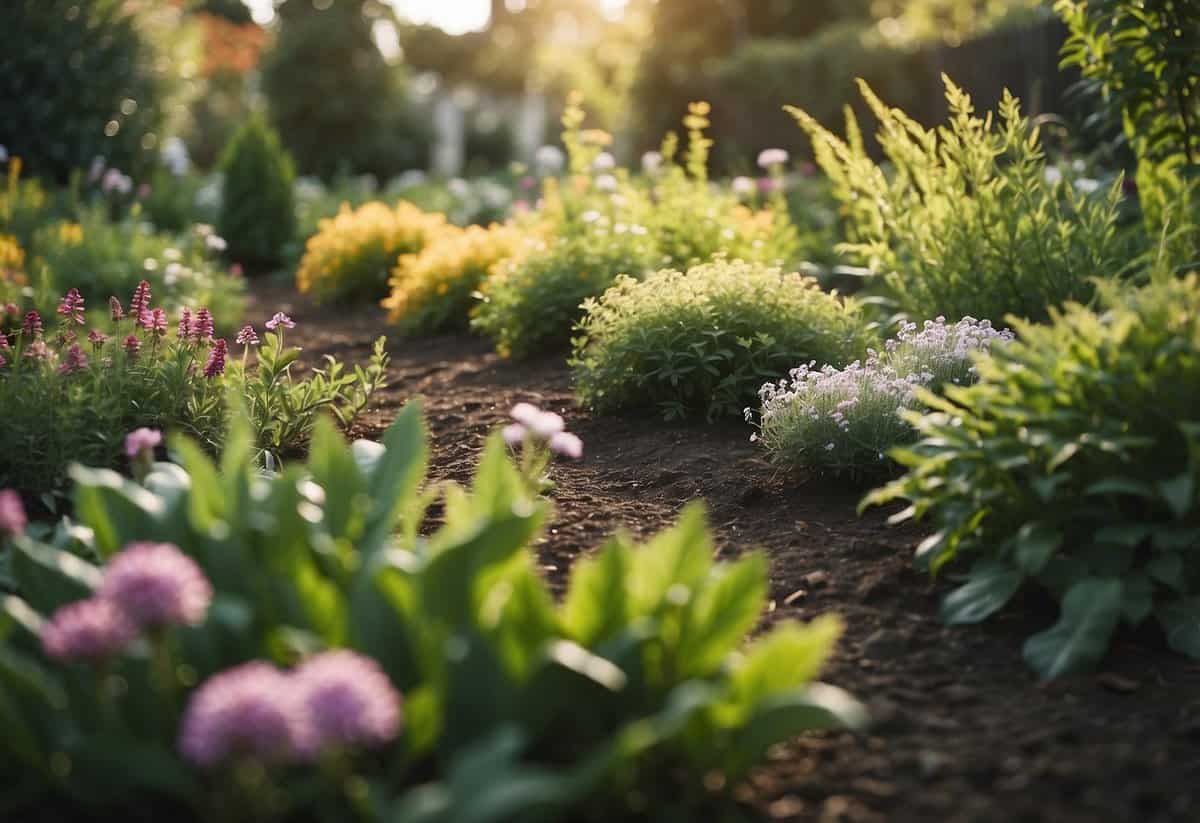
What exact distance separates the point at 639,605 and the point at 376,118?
15793 mm

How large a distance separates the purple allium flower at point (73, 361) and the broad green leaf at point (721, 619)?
91.6 inches

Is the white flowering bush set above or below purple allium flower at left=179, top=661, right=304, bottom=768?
above

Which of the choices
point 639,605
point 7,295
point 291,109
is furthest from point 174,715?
point 291,109

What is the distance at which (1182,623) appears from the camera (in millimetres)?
2615

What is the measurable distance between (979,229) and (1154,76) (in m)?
0.98

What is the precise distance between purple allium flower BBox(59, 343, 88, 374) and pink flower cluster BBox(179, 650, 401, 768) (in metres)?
2.31

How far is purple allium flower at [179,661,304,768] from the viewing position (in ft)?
4.84

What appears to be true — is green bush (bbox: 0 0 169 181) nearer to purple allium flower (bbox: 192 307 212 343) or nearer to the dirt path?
purple allium flower (bbox: 192 307 212 343)

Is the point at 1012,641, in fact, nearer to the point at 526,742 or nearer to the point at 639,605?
the point at 639,605

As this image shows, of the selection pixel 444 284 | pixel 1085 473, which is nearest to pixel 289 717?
pixel 1085 473

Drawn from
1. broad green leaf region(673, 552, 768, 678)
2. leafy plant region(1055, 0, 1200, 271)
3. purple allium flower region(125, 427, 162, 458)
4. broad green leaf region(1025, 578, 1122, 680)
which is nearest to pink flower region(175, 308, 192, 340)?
purple allium flower region(125, 427, 162, 458)

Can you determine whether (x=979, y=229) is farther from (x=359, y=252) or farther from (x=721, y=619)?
(x=359, y=252)

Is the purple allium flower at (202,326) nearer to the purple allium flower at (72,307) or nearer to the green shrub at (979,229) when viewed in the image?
the purple allium flower at (72,307)

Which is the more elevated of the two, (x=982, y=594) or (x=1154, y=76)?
(x=1154, y=76)
